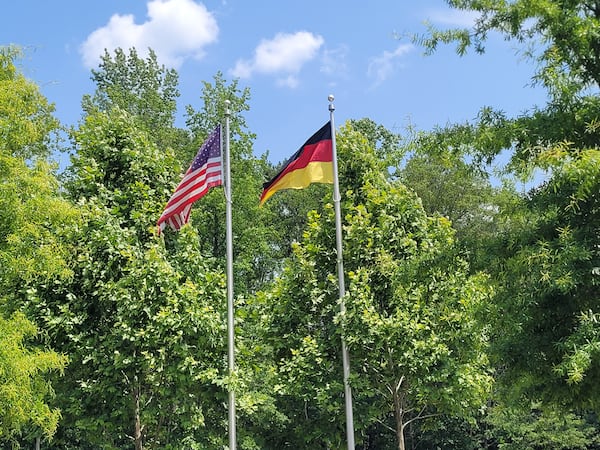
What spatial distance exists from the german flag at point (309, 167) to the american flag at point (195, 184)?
1375mm

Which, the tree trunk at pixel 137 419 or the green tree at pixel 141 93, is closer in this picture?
the tree trunk at pixel 137 419

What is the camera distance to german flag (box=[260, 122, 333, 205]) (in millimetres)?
14742

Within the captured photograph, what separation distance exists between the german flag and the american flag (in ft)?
4.51

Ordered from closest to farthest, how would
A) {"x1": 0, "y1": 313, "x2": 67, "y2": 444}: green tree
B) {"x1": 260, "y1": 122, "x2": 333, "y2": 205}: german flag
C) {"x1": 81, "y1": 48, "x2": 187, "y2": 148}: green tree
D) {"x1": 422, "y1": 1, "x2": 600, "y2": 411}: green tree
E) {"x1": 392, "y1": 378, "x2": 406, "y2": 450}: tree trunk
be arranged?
{"x1": 422, "y1": 1, "x2": 600, "y2": 411}: green tree
{"x1": 0, "y1": 313, "x2": 67, "y2": 444}: green tree
{"x1": 260, "y1": 122, "x2": 333, "y2": 205}: german flag
{"x1": 392, "y1": 378, "x2": 406, "y2": 450}: tree trunk
{"x1": 81, "y1": 48, "x2": 187, "y2": 148}: green tree

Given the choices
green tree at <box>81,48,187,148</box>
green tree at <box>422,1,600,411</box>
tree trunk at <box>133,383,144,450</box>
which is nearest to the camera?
green tree at <box>422,1,600,411</box>

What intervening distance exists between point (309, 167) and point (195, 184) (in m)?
2.85

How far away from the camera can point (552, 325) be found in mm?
7898

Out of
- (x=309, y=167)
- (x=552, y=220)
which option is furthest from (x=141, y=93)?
(x=552, y=220)

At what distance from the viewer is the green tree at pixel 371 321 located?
14023 millimetres

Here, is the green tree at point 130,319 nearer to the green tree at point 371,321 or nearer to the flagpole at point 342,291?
the green tree at point 371,321

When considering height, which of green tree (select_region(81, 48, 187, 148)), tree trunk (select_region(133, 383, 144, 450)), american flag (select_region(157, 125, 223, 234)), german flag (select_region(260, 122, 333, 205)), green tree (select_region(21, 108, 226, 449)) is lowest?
tree trunk (select_region(133, 383, 144, 450))

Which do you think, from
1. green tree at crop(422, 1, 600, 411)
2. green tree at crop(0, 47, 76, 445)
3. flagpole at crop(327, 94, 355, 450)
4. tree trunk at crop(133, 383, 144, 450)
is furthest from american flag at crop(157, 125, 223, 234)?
green tree at crop(422, 1, 600, 411)

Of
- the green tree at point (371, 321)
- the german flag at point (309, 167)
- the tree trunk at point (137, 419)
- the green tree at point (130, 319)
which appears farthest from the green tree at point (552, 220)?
the tree trunk at point (137, 419)

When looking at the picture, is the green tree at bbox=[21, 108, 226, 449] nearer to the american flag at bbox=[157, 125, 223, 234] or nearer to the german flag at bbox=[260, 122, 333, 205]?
the american flag at bbox=[157, 125, 223, 234]
